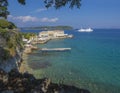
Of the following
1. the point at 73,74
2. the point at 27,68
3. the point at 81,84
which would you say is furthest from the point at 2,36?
the point at 81,84

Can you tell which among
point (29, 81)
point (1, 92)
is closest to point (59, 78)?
point (29, 81)

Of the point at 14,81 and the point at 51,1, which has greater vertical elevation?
the point at 51,1

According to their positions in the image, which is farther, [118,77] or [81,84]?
[118,77]

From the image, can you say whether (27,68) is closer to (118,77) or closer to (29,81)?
(118,77)

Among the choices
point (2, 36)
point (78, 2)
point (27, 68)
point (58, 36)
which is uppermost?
point (78, 2)

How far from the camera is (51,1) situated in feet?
27.8

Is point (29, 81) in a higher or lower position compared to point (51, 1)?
lower

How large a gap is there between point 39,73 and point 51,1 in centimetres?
2534

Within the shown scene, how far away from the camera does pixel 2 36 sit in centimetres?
3634

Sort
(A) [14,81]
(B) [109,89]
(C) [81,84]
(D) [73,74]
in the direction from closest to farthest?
(A) [14,81], (B) [109,89], (C) [81,84], (D) [73,74]

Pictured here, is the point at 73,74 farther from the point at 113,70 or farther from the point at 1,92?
the point at 1,92

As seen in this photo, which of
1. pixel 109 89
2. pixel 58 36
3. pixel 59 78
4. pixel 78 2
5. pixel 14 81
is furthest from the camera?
pixel 58 36

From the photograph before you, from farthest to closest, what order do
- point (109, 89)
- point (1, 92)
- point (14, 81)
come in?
point (109, 89)
point (14, 81)
point (1, 92)

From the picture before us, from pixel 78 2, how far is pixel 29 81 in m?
5.53
